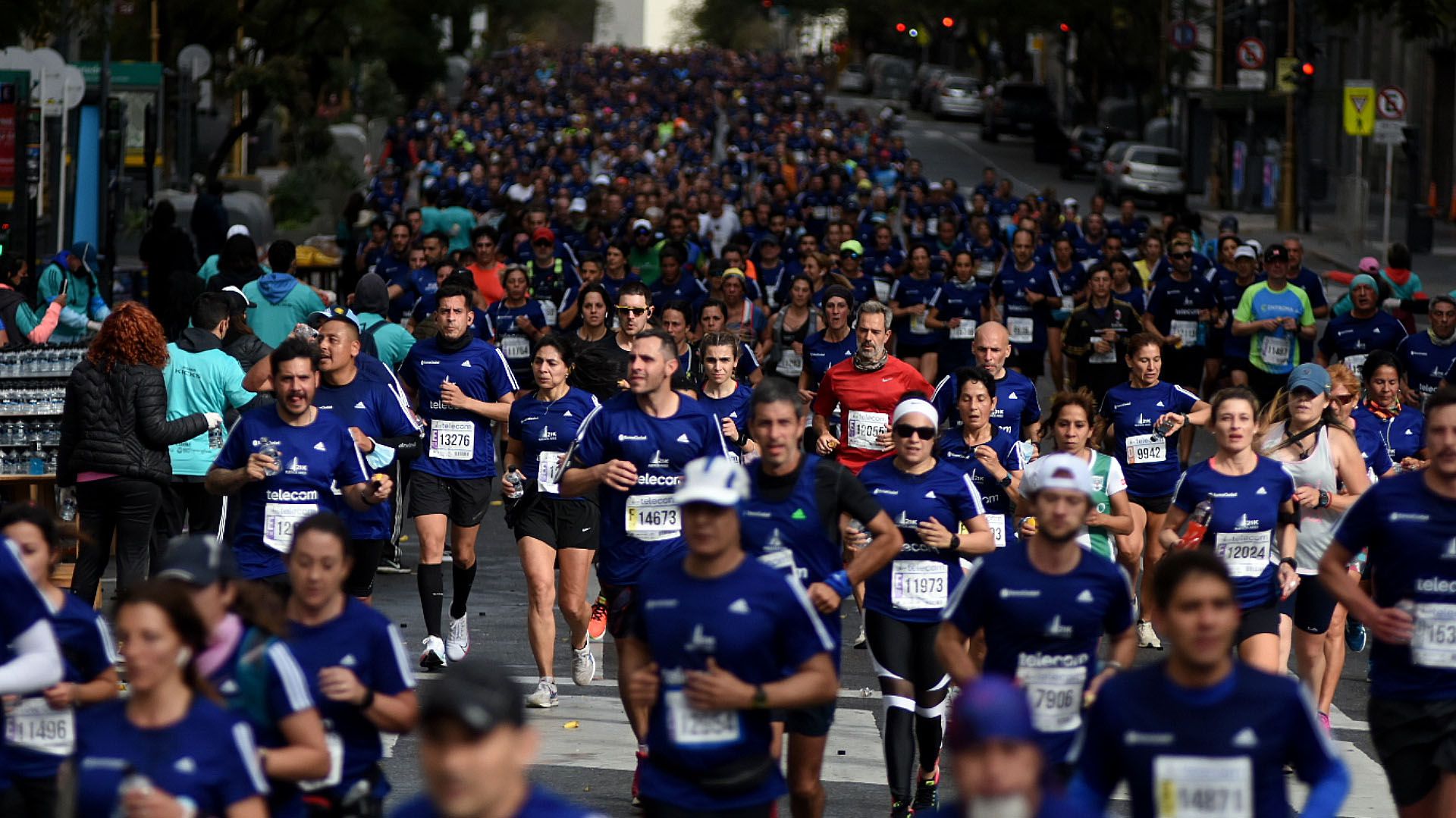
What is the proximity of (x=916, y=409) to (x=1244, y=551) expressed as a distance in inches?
60.5

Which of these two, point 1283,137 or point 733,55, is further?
point 733,55

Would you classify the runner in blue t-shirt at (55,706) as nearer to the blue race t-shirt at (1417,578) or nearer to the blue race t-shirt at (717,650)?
the blue race t-shirt at (717,650)

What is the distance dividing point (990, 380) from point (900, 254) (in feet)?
40.6

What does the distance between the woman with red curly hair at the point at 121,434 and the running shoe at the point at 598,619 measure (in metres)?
2.21

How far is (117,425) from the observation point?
11.0 m

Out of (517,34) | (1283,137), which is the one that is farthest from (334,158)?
(517,34)

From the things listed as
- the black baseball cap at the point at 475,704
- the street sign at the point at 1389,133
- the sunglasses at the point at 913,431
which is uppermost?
the street sign at the point at 1389,133

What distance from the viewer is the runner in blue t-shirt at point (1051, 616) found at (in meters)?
6.63

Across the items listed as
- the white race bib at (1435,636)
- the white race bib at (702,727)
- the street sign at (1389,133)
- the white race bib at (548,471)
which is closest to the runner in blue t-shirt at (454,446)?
the white race bib at (548,471)

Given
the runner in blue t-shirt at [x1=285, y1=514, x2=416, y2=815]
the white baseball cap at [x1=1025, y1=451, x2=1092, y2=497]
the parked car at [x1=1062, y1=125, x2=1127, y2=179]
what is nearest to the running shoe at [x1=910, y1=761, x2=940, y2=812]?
the white baseball cap at [x1=1025, y1=451, x2=1092, y2=497]

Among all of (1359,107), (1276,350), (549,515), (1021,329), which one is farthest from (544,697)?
(1359,107)

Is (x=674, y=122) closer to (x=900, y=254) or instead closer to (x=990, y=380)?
(x=900, y=254)

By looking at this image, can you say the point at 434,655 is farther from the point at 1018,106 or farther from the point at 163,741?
the point at 1018,106

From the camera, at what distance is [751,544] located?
24.9 ft
